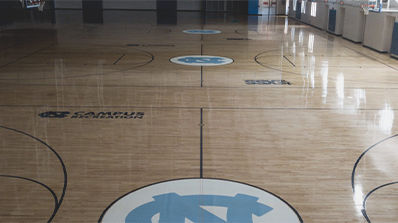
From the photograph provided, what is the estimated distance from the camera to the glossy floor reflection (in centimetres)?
337

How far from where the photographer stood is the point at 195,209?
310 centimetres

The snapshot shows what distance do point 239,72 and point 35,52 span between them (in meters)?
5.18

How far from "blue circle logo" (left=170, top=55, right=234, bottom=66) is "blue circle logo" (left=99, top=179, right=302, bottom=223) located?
5405 mm

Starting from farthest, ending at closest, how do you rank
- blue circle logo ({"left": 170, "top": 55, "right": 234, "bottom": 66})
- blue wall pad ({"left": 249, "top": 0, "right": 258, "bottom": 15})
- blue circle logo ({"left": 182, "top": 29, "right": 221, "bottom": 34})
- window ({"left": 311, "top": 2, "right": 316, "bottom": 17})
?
1. blue wall pad ({"left": 249, "top": 0, "right": 258, "bottom": 15})
2. window ({"left": 311, "top": 2, "right": 316, "bottom": 17})
3. blue circle logo ({"left": 182, "top": 29, "right": 221, "bottom": 34})
4. blue circle logo ({"left": 170, "top": 55, "right": 234, "bottom": 66})

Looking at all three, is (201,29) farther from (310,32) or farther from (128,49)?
(128,49)

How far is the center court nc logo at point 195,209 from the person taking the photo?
296cm

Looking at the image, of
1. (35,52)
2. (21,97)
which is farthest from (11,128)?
(35,52)

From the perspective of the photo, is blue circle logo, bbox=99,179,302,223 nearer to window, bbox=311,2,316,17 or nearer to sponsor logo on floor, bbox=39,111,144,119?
sponsor logo on floor, bbox=39,111,144,119

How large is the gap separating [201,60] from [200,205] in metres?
6.20

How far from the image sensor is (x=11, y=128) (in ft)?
15.9

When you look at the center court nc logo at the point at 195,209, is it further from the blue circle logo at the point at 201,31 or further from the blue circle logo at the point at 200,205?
the blue circle logo at the point at 201,31

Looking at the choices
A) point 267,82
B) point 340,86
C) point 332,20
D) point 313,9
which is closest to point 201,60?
point 267,82

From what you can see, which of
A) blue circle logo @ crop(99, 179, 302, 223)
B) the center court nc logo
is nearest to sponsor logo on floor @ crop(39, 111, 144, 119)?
blue circle logo @ crop(99, 179, 302, 223)

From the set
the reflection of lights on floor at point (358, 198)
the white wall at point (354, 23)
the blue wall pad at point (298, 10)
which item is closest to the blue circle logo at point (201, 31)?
the white wall at point (354, 23)
